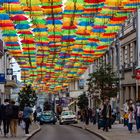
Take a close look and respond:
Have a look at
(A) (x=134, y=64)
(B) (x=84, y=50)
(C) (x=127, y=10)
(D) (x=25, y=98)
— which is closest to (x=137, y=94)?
(A) (x=134, y=64)

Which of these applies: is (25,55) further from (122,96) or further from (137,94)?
(122,96)

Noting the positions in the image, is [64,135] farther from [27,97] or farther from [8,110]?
[27,97]

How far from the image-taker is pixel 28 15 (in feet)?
98.3

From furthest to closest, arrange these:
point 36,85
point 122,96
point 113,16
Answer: point 36,85, point 122,96, point 113,16

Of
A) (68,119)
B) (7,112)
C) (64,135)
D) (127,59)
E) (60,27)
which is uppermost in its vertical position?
(60,27)

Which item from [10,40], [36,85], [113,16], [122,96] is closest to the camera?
[113,16]

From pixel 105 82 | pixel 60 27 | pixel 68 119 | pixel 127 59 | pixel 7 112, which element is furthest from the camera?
pixel 68 119

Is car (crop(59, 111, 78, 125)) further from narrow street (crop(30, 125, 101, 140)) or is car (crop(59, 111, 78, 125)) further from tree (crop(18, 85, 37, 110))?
narrow street (crop(30, 125, 101, 140))

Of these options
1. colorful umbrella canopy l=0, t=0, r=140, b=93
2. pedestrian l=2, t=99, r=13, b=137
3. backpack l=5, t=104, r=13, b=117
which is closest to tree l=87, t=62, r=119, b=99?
colorful umbrella canopy l=0, t=0, r=140, b=93

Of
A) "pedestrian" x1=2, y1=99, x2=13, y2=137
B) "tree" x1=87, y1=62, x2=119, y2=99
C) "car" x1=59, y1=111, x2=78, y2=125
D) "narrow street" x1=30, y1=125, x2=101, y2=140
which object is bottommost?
"car" x1=59, y1=111, x2=78, y2=125

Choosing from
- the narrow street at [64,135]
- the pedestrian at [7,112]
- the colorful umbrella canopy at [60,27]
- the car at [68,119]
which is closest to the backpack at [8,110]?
the pedestrian at [7,112]

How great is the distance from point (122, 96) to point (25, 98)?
19.3 m

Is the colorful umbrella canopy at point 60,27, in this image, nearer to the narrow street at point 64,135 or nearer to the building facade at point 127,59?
the building facade at point 127,59

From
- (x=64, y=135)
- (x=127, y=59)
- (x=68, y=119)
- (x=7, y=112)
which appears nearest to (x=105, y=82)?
(x=127, y=59)
